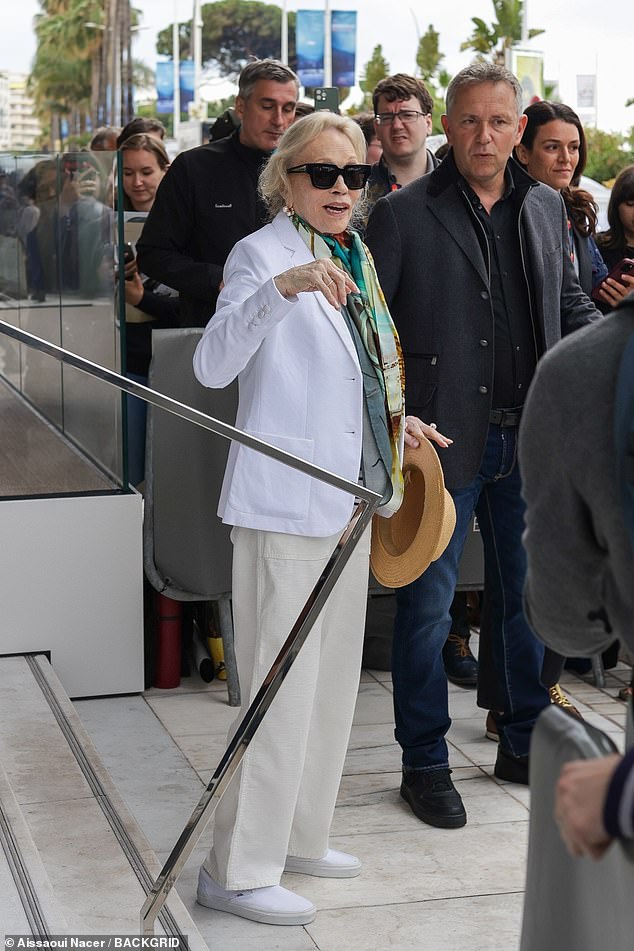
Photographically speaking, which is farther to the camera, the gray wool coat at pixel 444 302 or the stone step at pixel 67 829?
the gray wool coat at pixel 444 302

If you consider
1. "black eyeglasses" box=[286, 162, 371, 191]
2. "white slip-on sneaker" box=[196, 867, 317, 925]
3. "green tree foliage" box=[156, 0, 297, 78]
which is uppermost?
"green tree foliage" box=[156, 0, 297, 78]

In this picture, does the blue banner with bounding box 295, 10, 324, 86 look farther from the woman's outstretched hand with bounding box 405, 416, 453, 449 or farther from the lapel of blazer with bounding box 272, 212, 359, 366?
the lapel of blazer with bounding box 272, 212, 359, 366

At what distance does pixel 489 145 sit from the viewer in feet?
11.7

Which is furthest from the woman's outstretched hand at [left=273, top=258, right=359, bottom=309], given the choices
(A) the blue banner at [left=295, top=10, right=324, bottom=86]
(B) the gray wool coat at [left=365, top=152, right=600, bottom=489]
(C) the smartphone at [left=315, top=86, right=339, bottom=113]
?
(A) the blue banner at [left=295, top=10, right=324, bottom=86]

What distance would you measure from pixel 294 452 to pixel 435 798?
49.5 inches

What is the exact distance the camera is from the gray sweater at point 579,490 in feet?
4.49

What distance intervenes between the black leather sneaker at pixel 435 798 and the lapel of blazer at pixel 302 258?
1.33 m

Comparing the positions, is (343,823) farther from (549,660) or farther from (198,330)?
(198,330)

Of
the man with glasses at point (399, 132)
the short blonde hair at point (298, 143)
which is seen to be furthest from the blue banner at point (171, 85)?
the short blonde hair at point (298, 143)

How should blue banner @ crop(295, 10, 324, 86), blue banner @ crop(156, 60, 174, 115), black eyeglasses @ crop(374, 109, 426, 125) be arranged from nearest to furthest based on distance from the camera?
black eyeglasses @ crop(374, 109, 426, 125) → blue banner @ crop(295, 10, 324, 86) → blue banner @ crop(156, 60, 174, 115)

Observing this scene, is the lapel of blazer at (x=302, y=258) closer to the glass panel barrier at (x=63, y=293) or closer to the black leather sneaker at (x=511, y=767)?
the black leather sneaker at (x=511, y=767)

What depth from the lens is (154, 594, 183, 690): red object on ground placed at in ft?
15.8

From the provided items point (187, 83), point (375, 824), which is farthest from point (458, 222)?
point (187, 83)

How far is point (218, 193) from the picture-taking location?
4789 mm
